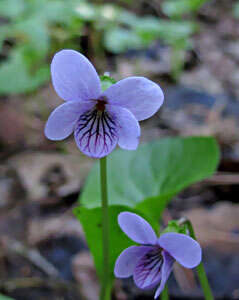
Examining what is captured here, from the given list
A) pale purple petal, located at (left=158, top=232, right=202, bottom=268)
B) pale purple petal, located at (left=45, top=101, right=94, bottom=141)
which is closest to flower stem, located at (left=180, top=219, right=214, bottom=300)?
pale purple petal, located at (left=158, top=232, right=202, bottom=268)

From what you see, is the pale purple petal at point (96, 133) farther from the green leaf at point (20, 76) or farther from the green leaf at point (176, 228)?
the green leaf at point (20, 76)

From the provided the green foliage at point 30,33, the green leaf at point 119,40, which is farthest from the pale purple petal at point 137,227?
the green leaf at point 119,40

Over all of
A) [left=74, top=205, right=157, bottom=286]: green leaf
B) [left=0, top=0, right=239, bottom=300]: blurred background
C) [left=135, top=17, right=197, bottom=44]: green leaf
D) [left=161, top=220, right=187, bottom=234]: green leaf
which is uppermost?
[left=161, top=220, right=187, bottom=234]: green leaf

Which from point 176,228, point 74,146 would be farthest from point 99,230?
point 74,146

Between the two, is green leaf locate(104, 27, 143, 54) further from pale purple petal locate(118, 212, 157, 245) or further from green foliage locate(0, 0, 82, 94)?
pale purple petal locate(118, 212, 157, 245)

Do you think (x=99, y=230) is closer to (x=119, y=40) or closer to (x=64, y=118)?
(x=64, y=118)
